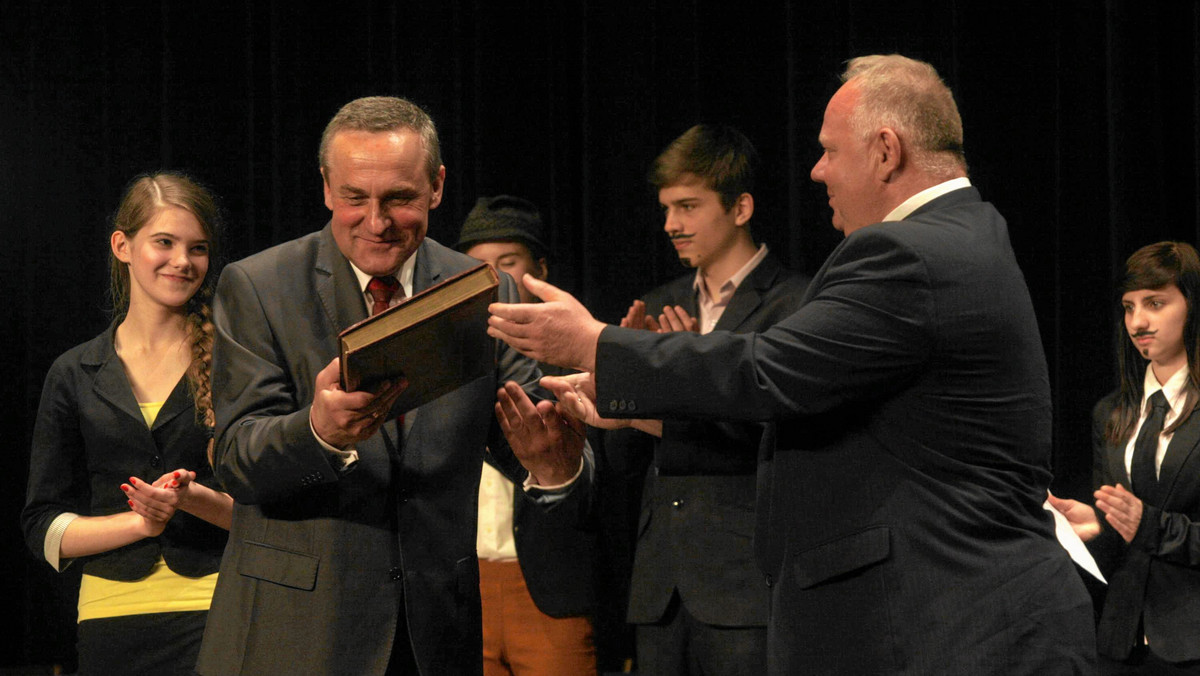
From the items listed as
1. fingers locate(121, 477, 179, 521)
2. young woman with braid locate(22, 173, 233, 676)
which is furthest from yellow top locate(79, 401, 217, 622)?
fingers locate(121, 477, 179, 521)

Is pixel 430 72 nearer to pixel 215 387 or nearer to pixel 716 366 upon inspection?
pixel 215 387

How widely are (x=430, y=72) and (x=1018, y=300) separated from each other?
2999 mm

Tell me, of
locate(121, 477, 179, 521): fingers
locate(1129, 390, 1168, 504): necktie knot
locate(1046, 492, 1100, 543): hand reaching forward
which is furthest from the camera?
locate(1129, 390, 1168, 504): necktie knot

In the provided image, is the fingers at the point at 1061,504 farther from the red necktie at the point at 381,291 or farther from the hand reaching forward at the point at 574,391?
the red necktie at the point at 381,291

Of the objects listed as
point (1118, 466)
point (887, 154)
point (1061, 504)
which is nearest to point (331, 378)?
point (887, 154)

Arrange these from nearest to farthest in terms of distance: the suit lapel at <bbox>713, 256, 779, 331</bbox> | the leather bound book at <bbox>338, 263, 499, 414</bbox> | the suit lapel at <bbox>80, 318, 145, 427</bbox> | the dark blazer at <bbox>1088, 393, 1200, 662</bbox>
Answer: the leather bound book at <bbox>338, 263, 499, 414</bbox> → the suit lapel at <bbox>80, 318, 145, 427</bbox> → the suit lapel at <bbox>713, 256, 779, 331</bbox> → the dark blazer at <bbox>1088, 393, 1200, 662</bbox>

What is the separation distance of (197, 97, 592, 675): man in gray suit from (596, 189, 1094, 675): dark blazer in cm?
35

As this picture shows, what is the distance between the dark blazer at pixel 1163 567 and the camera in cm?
337

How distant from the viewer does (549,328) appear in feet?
5.83

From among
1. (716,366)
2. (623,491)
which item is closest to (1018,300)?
(716,366)

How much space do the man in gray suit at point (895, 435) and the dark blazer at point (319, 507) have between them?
32cm

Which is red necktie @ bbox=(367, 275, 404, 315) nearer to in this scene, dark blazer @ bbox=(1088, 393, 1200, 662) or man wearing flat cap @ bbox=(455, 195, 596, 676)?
man wearing flat cap @ bbox=(455, 195, 596, 676)

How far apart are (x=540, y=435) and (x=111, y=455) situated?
45.6 inches

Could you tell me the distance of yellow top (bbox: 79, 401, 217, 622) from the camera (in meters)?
2.50
